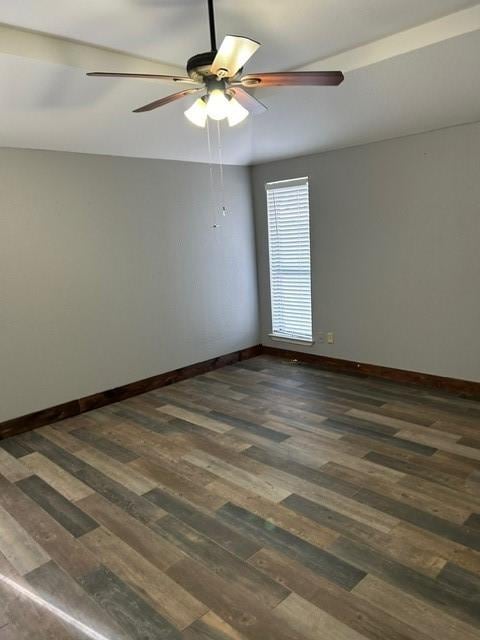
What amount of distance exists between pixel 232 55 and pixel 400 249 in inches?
A: 114

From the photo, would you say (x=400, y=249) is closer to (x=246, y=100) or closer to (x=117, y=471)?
(x=246, y=100)

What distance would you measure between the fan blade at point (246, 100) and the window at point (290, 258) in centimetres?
246

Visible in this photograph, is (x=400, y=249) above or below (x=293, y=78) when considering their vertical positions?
below

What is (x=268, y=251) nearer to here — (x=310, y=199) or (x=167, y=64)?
(x=310, y=199)

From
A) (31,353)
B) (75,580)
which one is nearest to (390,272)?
(31,353)

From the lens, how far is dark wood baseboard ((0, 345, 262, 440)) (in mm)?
3865

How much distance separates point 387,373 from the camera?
4711 millimetres

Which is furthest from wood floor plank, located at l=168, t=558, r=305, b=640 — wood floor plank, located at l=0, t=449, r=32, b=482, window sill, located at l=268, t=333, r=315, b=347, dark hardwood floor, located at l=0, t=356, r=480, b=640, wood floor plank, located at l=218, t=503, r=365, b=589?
window sill, located at l=268, t=333, r=315, b=347

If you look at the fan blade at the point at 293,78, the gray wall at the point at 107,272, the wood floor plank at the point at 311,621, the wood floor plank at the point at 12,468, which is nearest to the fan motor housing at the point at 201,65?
the fan blade at the point at 293,78

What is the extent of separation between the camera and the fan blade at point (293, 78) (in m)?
2.15

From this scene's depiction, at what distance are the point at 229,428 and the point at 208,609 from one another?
71.1 inches

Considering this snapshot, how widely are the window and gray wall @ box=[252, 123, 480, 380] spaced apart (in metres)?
0.12

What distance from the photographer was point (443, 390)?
4281 millimetres

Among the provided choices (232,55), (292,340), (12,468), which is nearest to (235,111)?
(232,55)
